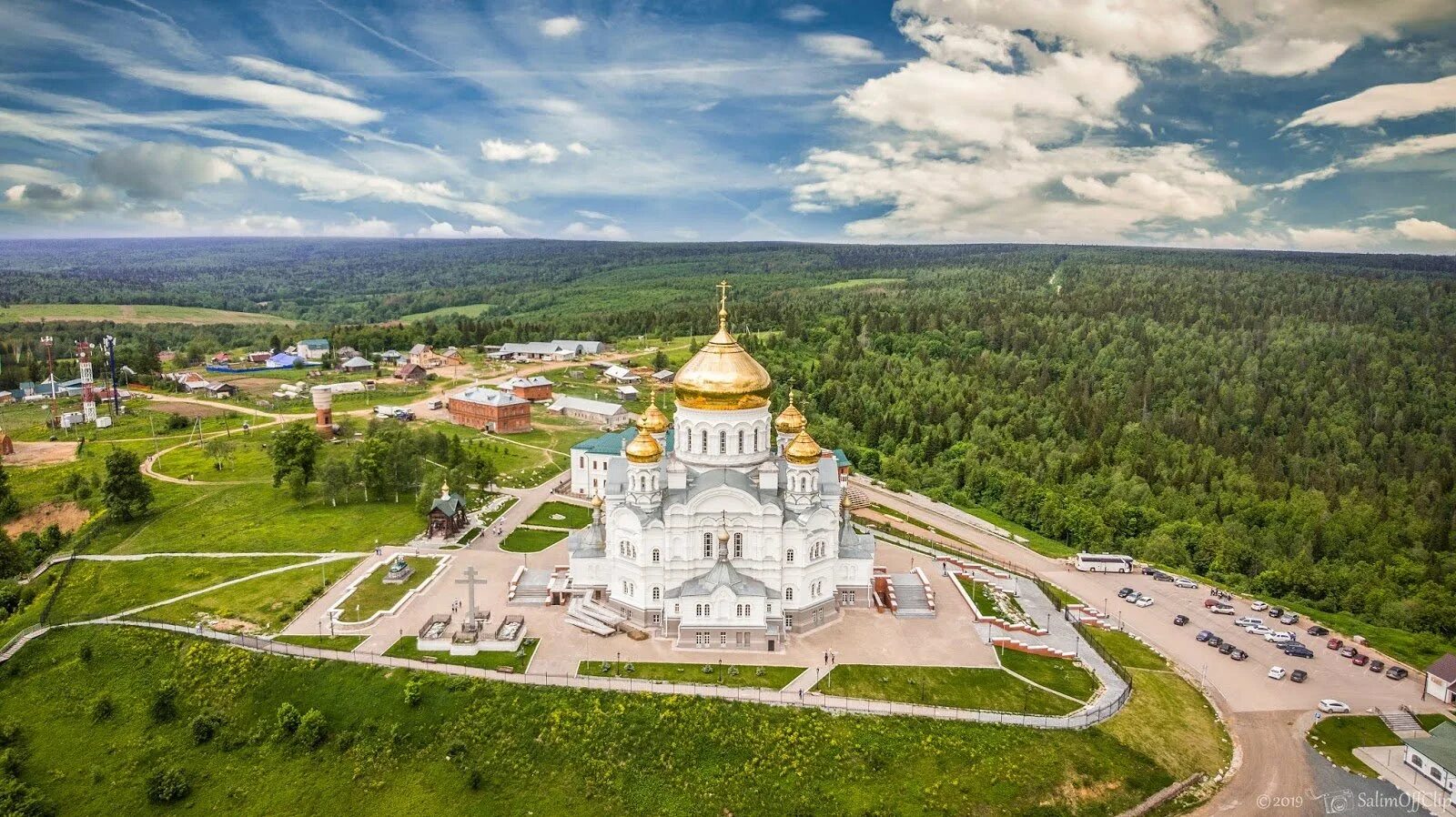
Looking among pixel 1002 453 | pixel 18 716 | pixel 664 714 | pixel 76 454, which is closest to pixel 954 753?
pixel 664 714

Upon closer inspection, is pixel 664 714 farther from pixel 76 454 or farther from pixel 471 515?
pixel 76 454

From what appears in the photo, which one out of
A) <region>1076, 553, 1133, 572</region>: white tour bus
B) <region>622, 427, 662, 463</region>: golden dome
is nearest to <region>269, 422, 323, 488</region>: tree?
<region>622, 427, 662, 463</region>: golden dome

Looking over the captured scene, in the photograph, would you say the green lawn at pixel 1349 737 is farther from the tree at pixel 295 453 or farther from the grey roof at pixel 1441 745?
the tree at pixel 295 453

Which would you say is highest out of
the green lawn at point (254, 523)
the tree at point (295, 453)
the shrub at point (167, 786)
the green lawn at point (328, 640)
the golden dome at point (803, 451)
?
the golden dome at point (803, 451)

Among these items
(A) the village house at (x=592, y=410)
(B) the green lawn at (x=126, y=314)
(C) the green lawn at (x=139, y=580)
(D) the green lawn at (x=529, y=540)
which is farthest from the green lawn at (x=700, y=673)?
(B) the green lawn at (x=126, y=314)

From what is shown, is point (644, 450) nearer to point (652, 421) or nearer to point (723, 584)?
point (652, 421)

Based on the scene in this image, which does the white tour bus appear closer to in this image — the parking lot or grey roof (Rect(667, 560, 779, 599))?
the parking lot
